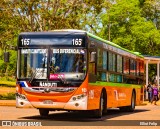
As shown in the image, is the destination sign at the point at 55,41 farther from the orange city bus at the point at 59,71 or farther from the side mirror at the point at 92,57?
the side mirror at the point at 92,57

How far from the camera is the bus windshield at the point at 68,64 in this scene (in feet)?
60.3

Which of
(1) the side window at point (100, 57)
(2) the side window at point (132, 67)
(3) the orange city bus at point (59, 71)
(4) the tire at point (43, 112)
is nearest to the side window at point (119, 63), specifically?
(2) the side window at point (132, 67)

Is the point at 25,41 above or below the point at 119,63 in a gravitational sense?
above

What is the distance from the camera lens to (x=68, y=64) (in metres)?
18.4

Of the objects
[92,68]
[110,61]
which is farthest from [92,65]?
[110,61]

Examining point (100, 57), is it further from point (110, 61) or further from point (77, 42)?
point (77, 42)

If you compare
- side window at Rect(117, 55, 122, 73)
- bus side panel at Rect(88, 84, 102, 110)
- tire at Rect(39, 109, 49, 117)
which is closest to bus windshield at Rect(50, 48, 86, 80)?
bus side panel at Rect(88, 84, 102, 110)

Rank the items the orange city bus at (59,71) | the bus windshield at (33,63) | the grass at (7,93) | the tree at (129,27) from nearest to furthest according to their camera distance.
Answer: the orange city bus at (59,71), the bus windshield at (33,63), the grass at (7,93), the tree at (129,27)

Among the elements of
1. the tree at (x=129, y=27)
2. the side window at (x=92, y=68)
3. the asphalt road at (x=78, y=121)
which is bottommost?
the asphalt road at (x=78, y=121)

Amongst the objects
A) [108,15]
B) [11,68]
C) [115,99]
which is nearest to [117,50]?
[115,99]

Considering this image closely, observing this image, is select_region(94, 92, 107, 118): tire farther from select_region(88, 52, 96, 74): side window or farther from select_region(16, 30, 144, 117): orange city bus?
select_region(88, 52, 96, 74): side window

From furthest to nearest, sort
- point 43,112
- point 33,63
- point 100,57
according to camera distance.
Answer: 1. point 43,112
2. point 100,57
3. point 33,63

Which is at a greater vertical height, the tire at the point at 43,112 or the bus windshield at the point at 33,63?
the bus windshield at the point at 33,63

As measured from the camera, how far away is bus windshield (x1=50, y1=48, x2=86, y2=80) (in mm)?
18375
